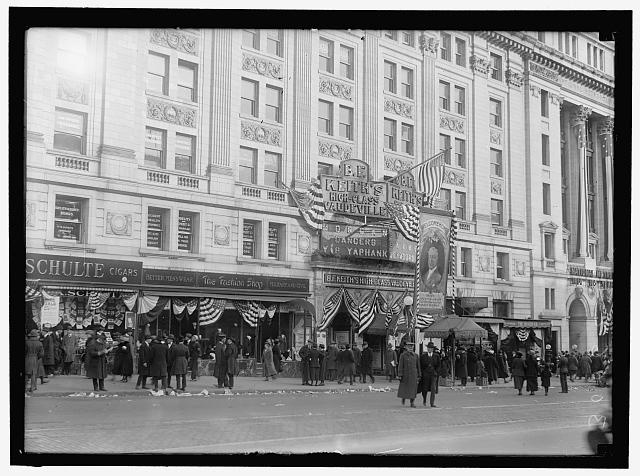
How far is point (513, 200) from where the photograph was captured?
2391 centimetres

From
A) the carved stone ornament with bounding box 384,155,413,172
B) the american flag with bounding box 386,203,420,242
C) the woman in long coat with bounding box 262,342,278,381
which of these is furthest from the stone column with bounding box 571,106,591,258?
the woman in long coat with bounding box 262,342,278,381

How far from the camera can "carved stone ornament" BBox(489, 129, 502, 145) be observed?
23375 millimetres

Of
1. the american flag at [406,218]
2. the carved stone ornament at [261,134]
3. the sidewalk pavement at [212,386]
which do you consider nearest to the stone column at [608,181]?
the sidewalk pavement at [212,386]

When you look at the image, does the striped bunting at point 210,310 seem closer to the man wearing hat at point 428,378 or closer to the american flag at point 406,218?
the american flag at point 406,218

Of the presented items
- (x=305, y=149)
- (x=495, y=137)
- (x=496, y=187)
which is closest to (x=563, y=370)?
(x=496, y=187)

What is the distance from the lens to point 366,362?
72.9ft

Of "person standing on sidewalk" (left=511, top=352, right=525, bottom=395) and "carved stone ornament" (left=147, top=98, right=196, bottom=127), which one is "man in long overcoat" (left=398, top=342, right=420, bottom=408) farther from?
"carved stone ornament" (left=147, top=98, right=196, bottom=127)

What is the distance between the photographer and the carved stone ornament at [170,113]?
67.2ft

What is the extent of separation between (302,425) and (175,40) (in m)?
8.75

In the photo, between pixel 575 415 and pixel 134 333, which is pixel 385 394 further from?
pixel 134 333

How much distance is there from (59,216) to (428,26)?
28.3 feet

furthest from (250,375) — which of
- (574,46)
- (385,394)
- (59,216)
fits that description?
(574,46)

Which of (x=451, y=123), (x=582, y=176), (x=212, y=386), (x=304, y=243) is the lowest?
(x=212, y=386)

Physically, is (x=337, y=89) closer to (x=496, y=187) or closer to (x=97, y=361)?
(x=496, y=187)
